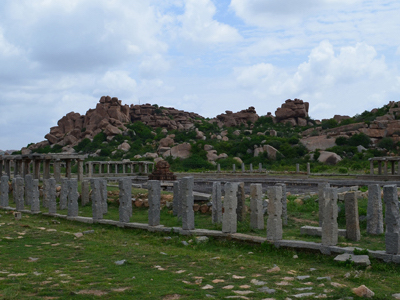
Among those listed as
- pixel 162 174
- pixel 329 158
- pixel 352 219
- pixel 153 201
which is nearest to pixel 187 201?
pixel 153 201

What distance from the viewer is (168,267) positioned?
24.6 feet

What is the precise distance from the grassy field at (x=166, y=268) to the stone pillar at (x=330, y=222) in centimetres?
41

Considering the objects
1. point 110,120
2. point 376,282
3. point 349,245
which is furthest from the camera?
point 110,120

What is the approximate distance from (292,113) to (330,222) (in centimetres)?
7375

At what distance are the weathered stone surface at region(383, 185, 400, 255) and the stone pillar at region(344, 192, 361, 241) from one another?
1513mm

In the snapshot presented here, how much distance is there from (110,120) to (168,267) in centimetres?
7120

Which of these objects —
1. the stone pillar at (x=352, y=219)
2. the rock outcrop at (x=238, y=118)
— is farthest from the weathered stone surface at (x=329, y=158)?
the rock outcrop at (x=238, y=118)

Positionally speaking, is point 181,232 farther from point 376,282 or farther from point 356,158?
point 356,158

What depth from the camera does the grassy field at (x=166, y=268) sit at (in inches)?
234

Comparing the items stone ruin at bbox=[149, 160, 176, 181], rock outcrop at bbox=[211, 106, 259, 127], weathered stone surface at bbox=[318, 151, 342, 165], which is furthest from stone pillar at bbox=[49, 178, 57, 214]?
rock outcrop at bbox=[211, 106, 259, 127]

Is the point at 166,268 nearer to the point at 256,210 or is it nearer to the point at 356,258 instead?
the point at 356,258

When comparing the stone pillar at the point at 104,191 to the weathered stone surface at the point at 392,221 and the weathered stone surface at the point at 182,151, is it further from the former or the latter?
the weathered stone surface at the point at 182,151

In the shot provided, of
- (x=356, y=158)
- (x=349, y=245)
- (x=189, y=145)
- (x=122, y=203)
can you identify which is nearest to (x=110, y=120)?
(x=189, y=145)

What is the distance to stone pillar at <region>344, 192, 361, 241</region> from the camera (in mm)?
9445
